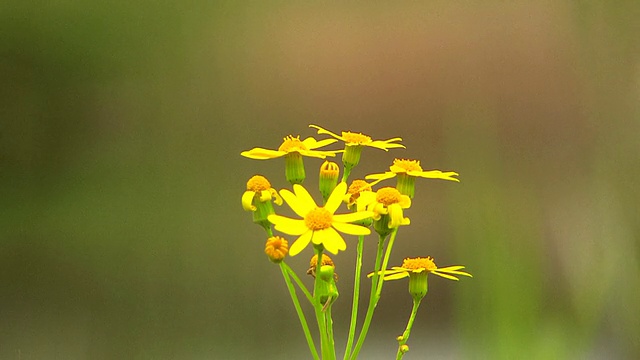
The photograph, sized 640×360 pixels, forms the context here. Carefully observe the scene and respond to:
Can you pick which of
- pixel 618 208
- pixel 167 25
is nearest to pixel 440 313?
pixel 618 208

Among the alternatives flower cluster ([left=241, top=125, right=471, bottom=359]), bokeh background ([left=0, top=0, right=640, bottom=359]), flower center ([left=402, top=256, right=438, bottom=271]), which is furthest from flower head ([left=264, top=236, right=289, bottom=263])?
bokeh background ([left=0, top=0, right=640, bottom=359])

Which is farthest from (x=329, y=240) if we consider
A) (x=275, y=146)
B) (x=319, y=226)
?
(x=275, y=146)

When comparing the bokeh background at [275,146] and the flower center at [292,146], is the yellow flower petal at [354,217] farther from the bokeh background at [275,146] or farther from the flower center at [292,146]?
the bokeh background at [275,146]

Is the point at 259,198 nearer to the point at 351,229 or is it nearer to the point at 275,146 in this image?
the point at 351,229

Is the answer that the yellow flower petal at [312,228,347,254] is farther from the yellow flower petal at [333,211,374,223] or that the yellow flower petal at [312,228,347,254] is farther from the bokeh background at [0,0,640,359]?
the bokeh background at [0,0,640,359]

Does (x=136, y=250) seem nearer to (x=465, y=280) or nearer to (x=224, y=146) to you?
(x=224, y=146)

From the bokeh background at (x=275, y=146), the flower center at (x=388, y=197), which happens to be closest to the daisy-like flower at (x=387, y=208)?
the flower center at (x=388, y=197)
